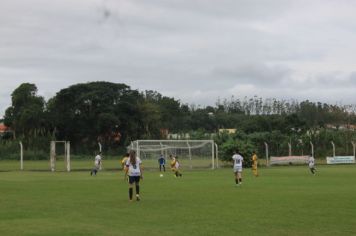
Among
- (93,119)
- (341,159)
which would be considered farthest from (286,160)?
(93,119)

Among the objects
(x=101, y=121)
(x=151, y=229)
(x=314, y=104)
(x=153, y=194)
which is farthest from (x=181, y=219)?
(x=314, y=104)

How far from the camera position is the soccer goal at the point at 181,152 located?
181 ft

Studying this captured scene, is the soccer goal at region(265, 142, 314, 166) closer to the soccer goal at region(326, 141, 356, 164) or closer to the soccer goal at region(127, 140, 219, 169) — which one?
the soccer goal at region(326, 141, 356, 164)

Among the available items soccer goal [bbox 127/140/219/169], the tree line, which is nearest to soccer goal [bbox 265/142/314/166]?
soccer goal [bbox 127/140/219/169]

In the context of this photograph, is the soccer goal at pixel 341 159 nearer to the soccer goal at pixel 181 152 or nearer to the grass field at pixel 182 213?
the soccer goal at pixel 181 152

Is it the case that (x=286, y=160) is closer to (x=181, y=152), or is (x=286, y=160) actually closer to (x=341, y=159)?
(x=341, y=159)

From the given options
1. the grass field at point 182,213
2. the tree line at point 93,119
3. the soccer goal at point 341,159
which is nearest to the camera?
the grass field at point 182,213

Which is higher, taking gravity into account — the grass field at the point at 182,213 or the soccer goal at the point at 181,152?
the soccer goal at the point at 181,152

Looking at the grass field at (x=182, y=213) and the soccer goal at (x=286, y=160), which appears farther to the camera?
the soccer goal at (x=286, y=160)

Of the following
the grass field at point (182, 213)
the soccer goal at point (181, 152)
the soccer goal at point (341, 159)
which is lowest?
the grass field at point (182, 213)

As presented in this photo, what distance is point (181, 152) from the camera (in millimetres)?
56906

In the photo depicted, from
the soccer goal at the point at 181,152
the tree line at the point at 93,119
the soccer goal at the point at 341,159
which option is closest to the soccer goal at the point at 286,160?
the soccer goal at the point at 341,159

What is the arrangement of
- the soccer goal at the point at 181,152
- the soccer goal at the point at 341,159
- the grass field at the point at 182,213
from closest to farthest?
1. the grass field at the point at 182,213
2. the soccer goal at the point at 181,152
3. the soccer goal at the point at 341,159

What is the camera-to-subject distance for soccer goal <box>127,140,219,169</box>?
55219mm
